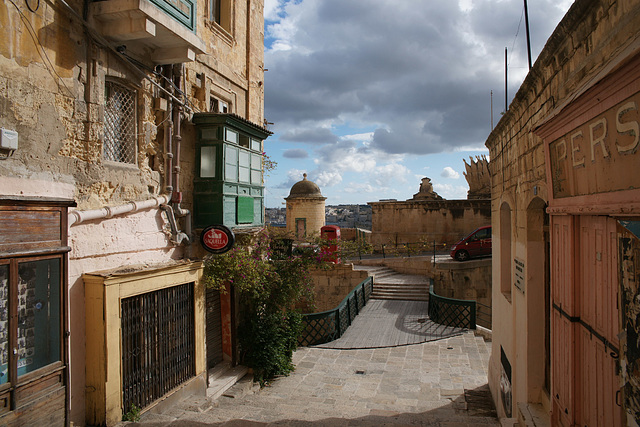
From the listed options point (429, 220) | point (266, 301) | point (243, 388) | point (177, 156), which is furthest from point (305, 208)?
point (177, 156)

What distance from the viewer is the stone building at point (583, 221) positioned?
2.51 meters

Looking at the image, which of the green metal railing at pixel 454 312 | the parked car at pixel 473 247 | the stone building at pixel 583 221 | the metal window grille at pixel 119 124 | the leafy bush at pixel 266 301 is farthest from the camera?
the parked car at pixel 473 247

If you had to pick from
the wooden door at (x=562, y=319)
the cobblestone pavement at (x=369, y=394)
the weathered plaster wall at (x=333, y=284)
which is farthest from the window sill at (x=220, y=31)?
the weathered plaster wall at (x=333, y=284)

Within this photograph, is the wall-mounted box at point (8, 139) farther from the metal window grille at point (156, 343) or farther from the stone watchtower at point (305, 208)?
the stone watchtower at point (305, 208)

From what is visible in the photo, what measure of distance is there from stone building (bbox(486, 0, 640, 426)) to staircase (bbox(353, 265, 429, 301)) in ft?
41.9

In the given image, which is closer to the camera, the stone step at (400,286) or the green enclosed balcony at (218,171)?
the green enclosed balcony at (218,171)

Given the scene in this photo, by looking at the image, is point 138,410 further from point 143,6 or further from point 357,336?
point 357,336

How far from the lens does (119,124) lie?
22.8ft

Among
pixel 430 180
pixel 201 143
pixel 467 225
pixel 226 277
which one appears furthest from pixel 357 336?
pixel 430 180

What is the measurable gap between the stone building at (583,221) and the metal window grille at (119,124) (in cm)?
610

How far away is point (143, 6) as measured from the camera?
20.4ft

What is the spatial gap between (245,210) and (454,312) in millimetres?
8494

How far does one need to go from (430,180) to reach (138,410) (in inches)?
1041

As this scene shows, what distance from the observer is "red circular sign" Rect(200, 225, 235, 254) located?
8219 millimetres
